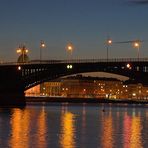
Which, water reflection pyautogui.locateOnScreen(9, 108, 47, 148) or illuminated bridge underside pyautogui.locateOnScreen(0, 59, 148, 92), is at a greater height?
illuminated bridge underside pyautogui.locateOnScreen(0, 59, 148, 92)

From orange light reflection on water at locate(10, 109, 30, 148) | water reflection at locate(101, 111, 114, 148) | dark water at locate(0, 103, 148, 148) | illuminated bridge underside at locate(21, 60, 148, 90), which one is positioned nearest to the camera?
orange light reflection on water at locate(10, 109, 30, 148)

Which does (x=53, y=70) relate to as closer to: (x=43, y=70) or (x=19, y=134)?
(x=43, y=70)

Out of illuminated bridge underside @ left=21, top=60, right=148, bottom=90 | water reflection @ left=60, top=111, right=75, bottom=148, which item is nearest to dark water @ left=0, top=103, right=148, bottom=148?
water reflection @ left=60, top=111, right=75, bottom=148

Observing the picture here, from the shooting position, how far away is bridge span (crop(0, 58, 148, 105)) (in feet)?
413

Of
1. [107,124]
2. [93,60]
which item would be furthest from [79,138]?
[93,60]

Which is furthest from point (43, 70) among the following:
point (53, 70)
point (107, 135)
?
point (107, 135)

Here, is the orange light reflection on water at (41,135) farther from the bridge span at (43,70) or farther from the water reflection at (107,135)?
the bridge span at (43,70)

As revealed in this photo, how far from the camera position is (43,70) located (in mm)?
143875

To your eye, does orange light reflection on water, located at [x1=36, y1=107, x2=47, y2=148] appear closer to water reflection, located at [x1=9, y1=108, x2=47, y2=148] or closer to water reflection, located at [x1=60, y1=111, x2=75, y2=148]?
water reflection, located at [x1=9, y1=108, x2=47, y2=148]

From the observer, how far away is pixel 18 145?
58.1 metres

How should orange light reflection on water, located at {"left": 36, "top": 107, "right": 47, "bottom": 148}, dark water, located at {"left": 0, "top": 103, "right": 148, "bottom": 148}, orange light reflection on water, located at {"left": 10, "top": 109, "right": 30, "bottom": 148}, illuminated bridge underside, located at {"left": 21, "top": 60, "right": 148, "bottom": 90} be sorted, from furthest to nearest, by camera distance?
illuminated bridge underside, located at {"left": 21, "top": 60, "right": 148, "bottom": 90}
dark water, located at {"left": 0, "top": 103, "right": 148, "bottom": 148}
orange light reflection on water, located at {"left": 36, "top": 107, "right": 47, "bottom": 148}
orange light reflection on water, located at {"left": 10, "top": 109, "right": 30, "bottom": 148}

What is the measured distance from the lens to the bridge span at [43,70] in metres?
126

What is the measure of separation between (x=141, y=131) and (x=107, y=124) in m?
12.4

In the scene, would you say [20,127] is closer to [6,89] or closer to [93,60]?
[93,60]
